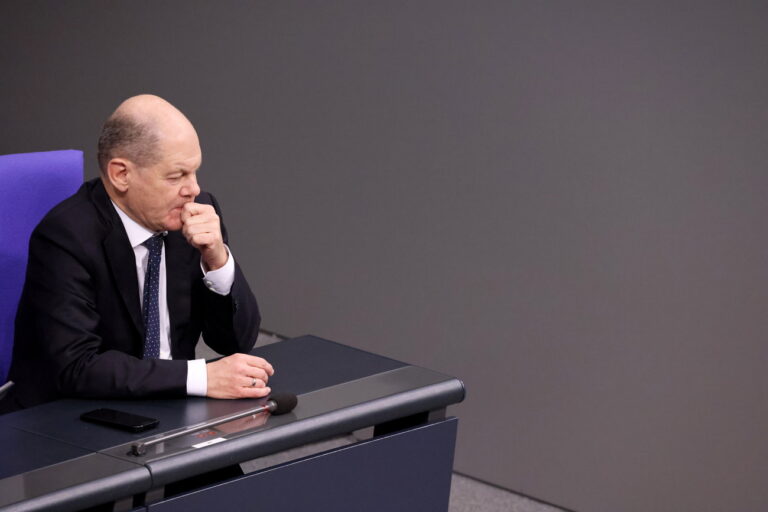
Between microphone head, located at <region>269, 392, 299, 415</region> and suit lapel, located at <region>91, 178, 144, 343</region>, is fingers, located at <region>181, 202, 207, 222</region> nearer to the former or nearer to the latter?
suit lapel, located at <region>91, 178, 144, 343</region>

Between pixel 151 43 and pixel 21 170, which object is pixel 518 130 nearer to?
pixel 21 170

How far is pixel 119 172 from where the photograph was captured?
2148 millimetres

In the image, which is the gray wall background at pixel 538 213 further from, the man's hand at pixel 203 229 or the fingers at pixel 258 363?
the fingers at pixel 258 363

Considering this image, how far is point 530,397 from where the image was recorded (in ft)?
10.7

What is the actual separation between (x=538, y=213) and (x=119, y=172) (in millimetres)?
1361

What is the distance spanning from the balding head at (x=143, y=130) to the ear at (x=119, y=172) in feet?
0.03

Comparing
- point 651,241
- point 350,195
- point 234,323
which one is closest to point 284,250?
point 350,195

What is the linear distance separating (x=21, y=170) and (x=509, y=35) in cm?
138

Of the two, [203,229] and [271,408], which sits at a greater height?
[203,229]

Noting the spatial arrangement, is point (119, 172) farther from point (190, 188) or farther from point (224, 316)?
point (224, 316)

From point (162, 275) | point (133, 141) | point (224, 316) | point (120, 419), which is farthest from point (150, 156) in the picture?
point (120, 419)

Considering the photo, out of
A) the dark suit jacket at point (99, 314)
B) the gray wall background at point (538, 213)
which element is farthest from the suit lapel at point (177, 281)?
the gray wall background at point (538, 213)

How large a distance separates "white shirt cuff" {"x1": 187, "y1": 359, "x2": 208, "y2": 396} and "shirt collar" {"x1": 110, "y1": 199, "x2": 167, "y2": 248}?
38 cm

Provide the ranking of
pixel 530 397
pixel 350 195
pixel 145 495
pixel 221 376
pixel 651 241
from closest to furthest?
pixel 145 495
pixel 221 376
pixel 651 241
pixel 530 397
pixel 350 195
